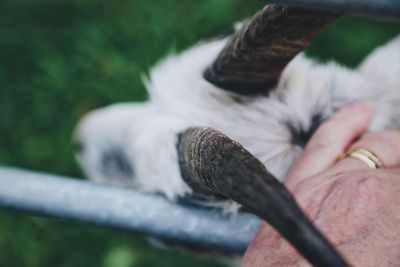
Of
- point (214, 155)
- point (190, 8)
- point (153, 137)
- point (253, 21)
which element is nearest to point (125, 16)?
point (190, 8)

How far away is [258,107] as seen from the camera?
194 centimetres

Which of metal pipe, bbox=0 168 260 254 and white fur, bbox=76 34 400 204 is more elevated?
white fur, bbox=76 34 400 204

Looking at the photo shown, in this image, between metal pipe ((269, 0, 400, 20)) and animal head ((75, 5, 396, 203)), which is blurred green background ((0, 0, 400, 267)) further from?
metal pipe ((269, 0, 400, 20))

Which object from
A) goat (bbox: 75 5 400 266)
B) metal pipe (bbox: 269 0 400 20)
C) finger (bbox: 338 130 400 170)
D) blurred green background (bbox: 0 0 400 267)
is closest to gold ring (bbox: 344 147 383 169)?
finger (bbox: 338 130 400 170)

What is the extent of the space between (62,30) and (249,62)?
9.05 ft

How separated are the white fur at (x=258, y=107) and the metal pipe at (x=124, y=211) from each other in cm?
7

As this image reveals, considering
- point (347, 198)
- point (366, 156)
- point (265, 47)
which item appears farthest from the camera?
point (366, 156)

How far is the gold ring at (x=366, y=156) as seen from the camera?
5.51 ft

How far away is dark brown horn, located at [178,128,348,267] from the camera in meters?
1.05

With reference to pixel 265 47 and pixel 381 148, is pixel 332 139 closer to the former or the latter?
pixel 381 148

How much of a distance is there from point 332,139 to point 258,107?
0.25 metres

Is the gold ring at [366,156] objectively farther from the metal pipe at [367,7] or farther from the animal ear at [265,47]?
the metal pipe at [367,7]

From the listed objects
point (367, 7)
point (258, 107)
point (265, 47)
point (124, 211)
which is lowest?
point (124, 211)

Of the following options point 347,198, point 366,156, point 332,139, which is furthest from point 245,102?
point 347,198
